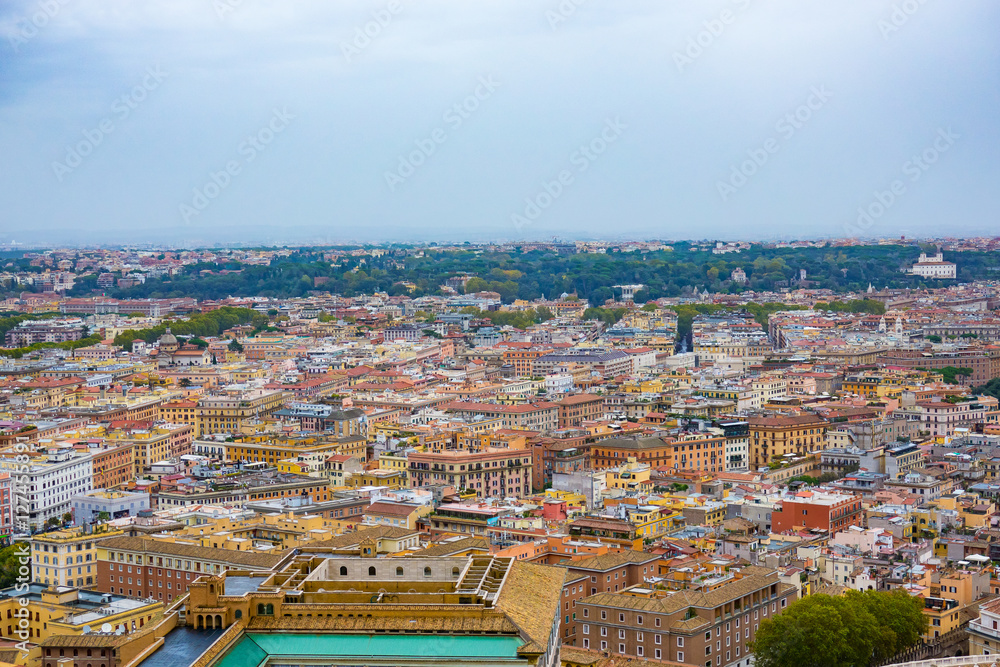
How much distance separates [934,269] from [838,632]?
92901mm

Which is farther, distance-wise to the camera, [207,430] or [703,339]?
[703,339]

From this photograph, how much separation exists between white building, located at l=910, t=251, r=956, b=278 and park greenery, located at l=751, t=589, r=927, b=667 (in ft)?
295

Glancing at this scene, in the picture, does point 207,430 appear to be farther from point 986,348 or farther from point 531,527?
point 986,348

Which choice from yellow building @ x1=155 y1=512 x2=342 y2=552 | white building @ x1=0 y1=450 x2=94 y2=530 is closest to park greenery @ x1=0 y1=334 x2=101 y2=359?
white building @ x1=0 y1=450 x2=94 y2=530

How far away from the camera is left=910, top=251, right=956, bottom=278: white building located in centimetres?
10656

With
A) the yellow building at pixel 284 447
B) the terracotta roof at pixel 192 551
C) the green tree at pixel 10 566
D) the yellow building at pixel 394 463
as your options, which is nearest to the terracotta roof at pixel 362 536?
the terracotta roof at pixel 192 551

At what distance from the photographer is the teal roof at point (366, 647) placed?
13.7 m

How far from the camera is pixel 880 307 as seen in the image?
261ft

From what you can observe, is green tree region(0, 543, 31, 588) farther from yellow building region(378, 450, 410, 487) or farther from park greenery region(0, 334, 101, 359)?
park greenery region(0, 334, 101, 359)

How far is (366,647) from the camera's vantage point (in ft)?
45.5

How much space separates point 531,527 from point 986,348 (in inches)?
1459

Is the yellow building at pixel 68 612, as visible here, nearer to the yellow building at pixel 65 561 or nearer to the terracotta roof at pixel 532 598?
the yellow building at pixel 65 561

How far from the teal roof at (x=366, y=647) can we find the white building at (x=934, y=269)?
97.4 metres

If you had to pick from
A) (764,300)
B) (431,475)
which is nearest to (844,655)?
(431,475)
